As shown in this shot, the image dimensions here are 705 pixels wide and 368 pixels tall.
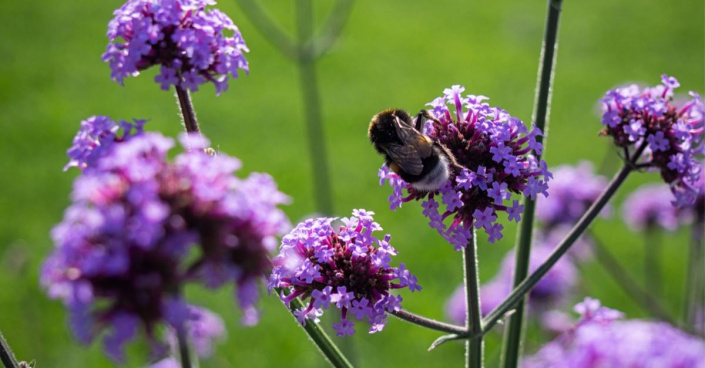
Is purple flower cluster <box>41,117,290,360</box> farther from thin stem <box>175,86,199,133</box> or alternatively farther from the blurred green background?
the blurred green background

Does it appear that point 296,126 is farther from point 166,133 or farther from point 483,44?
point 483,44

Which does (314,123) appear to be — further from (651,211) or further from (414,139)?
(414,139)

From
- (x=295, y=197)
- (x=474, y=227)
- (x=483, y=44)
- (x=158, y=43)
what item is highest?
(x=483, y=44)

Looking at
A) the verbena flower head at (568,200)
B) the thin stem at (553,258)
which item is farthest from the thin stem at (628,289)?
the thin stem at (553,258)

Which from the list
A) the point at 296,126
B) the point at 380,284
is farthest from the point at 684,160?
the point at 296,126

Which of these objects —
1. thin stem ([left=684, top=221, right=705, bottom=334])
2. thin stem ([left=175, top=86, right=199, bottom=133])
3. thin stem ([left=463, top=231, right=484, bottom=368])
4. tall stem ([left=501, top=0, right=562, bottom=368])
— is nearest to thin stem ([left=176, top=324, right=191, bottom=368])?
thin stem ([left=175, top=86, right=199, bottom=133])

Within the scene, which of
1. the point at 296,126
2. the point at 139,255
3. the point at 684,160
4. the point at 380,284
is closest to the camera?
the point at 139,255

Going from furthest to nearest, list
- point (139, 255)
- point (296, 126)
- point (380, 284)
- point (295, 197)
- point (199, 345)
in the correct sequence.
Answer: point (296, 126) < point (295, 197) < point (199, 345) < point (380, 284) < point (139, 255)

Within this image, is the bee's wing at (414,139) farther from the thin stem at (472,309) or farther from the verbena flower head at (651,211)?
the verbena flower head at (651,211)
